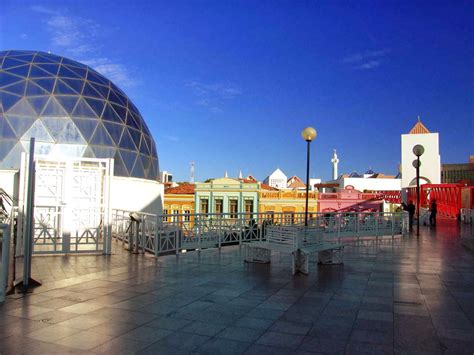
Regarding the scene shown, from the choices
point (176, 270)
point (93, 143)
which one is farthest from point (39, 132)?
point (176, 270)

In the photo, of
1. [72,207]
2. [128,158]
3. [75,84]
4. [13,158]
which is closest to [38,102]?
[75,84]

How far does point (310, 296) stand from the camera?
627cm

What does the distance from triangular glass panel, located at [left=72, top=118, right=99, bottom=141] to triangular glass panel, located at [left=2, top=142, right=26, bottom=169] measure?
8.48 feet

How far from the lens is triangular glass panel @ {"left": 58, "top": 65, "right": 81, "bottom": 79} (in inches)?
813

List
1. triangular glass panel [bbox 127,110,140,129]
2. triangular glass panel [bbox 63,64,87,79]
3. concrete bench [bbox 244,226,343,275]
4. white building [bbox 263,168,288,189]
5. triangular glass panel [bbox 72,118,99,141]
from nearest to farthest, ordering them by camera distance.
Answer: concrete bench [bbox 244,226,343,275], triangular glass panel [bbox 72,118,99,141], triangular glass panel [bbox 63,64,87,79], triangular glass panel [bbox 127,110,140,129], white building [bbox 263,168,288,189]

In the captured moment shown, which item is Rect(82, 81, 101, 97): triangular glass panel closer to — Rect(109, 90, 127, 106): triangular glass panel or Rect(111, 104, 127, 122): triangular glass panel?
Rect(109, 90, 127, 106): triangular glass panel

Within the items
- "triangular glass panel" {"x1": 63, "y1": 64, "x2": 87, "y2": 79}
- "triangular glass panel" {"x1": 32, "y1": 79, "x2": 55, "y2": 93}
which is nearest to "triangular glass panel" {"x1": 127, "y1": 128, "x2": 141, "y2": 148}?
"triangular glass panel" {"x1": 63, "y1": 64, "x2": 87, "y2": 79}

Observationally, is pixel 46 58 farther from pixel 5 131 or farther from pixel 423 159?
pixel 423 159

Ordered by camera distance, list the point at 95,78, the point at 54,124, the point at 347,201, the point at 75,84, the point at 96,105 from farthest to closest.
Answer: the point at 347,201
the point at 95,78
the point at 75,84
the point at 96,105
the point at 54,124

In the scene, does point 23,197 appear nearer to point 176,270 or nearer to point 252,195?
point 176,270

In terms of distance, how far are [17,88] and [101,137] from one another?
4.26m

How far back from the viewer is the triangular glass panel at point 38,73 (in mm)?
19781

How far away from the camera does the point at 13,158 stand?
17.5 metres

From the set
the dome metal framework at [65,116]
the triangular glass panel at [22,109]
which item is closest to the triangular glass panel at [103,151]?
the dome metal framework at [65,116]
